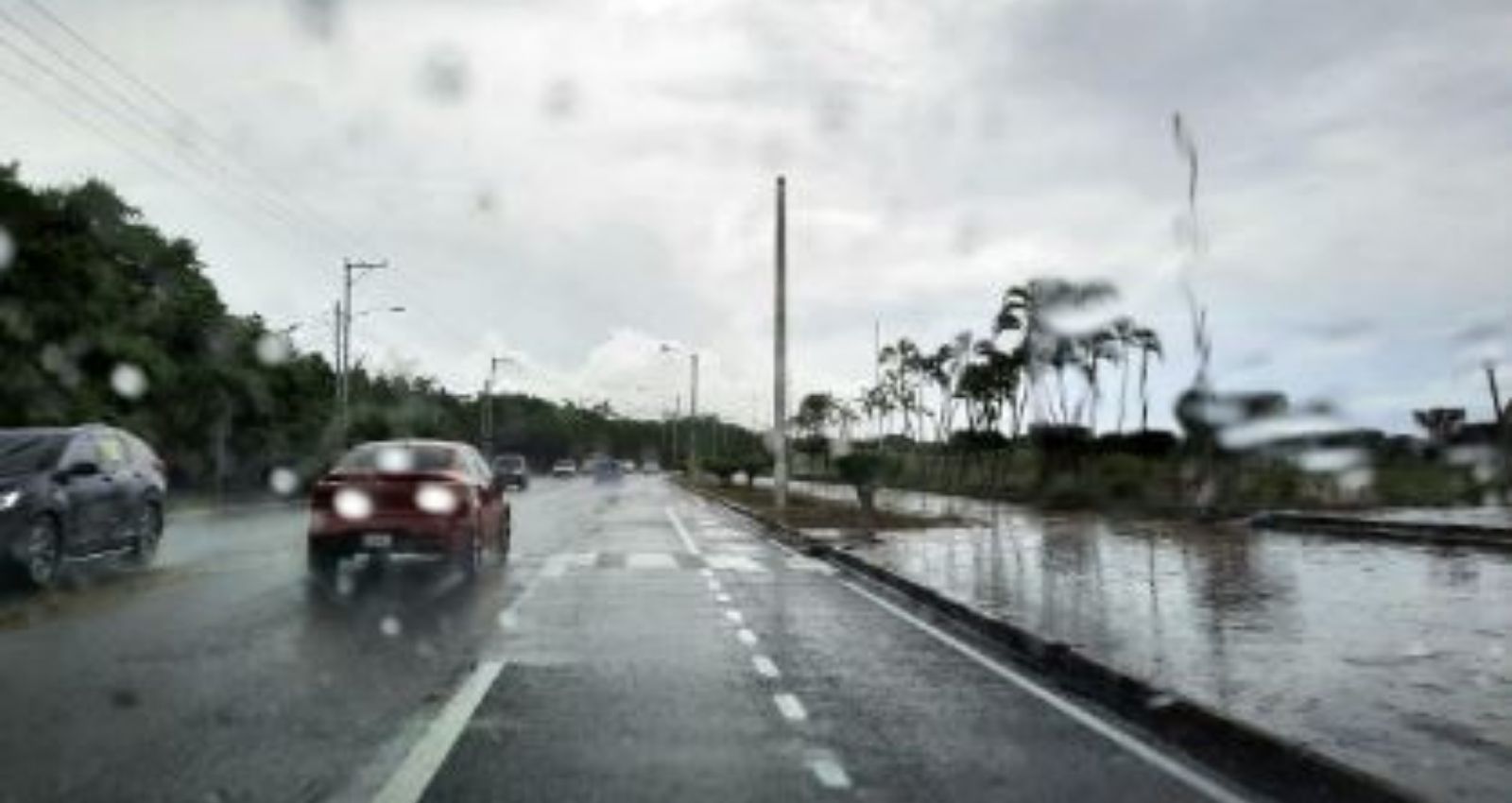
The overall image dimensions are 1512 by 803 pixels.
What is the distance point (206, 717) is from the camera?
33.3 ft

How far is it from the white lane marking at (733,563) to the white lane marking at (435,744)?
37.3 ft

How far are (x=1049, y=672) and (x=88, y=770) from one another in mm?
6736

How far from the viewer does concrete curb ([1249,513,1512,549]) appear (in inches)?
984

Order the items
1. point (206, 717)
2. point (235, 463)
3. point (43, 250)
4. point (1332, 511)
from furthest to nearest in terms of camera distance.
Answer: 1. point (235, 463)
2. point (43, 250)
3. point (1332, 511)
4. point (206, 717)

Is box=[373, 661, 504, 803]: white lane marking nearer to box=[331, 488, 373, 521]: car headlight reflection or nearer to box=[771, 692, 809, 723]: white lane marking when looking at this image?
box=[771, 692, 809, 723]: white lane marking

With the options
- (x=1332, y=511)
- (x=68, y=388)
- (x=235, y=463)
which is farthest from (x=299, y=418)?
(x=1332, y=511)

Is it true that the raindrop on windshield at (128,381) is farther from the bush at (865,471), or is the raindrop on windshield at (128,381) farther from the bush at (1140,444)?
the bush at (1140,444)

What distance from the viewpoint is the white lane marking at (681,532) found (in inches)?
1109

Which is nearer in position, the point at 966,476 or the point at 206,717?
the point at 206,717

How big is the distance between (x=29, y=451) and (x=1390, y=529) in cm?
1896

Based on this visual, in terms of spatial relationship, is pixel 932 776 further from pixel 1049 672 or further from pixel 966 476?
pixel 966 476

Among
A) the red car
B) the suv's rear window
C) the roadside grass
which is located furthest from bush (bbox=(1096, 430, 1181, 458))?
the suv's rear window

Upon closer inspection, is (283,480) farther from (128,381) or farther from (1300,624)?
(1300,624)

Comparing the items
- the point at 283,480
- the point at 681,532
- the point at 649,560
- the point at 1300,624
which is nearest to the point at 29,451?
the point at 649,560
